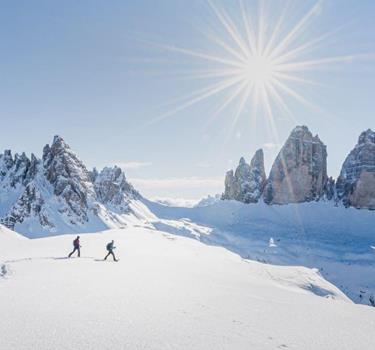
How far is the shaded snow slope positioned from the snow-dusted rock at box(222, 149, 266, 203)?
6.67 m

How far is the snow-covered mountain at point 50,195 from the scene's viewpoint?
392 feet

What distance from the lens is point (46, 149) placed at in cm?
14625

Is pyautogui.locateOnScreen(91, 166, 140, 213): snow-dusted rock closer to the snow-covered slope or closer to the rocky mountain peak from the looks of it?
the rocky mountain peak

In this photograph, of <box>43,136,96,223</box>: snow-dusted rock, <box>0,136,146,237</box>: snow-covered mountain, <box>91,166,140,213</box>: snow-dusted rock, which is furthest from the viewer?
<box>91,166,140,213</box>: snow-dusted rock

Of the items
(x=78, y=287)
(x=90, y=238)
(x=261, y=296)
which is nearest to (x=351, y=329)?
(x=261, y=296)

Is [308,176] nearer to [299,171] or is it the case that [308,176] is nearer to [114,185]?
[299,171]

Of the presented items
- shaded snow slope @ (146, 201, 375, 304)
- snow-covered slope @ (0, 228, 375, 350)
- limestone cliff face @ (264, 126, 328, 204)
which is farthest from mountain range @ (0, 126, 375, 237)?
snow-covered slope @ (0, 228, 375, 350)

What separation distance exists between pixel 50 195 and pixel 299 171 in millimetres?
110300

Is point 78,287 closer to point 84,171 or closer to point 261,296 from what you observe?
point 261,296

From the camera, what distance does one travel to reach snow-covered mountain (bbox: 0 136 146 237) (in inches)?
4710

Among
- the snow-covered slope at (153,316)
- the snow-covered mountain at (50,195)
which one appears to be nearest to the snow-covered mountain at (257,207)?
the snow-covered mountain at (50,195)

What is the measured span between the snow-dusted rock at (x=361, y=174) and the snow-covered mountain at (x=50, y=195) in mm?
100215

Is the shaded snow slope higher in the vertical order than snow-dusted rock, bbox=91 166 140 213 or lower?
lower

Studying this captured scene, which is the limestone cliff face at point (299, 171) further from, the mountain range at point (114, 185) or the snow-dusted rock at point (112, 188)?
the snow-dusted rock at point (112, 188)
